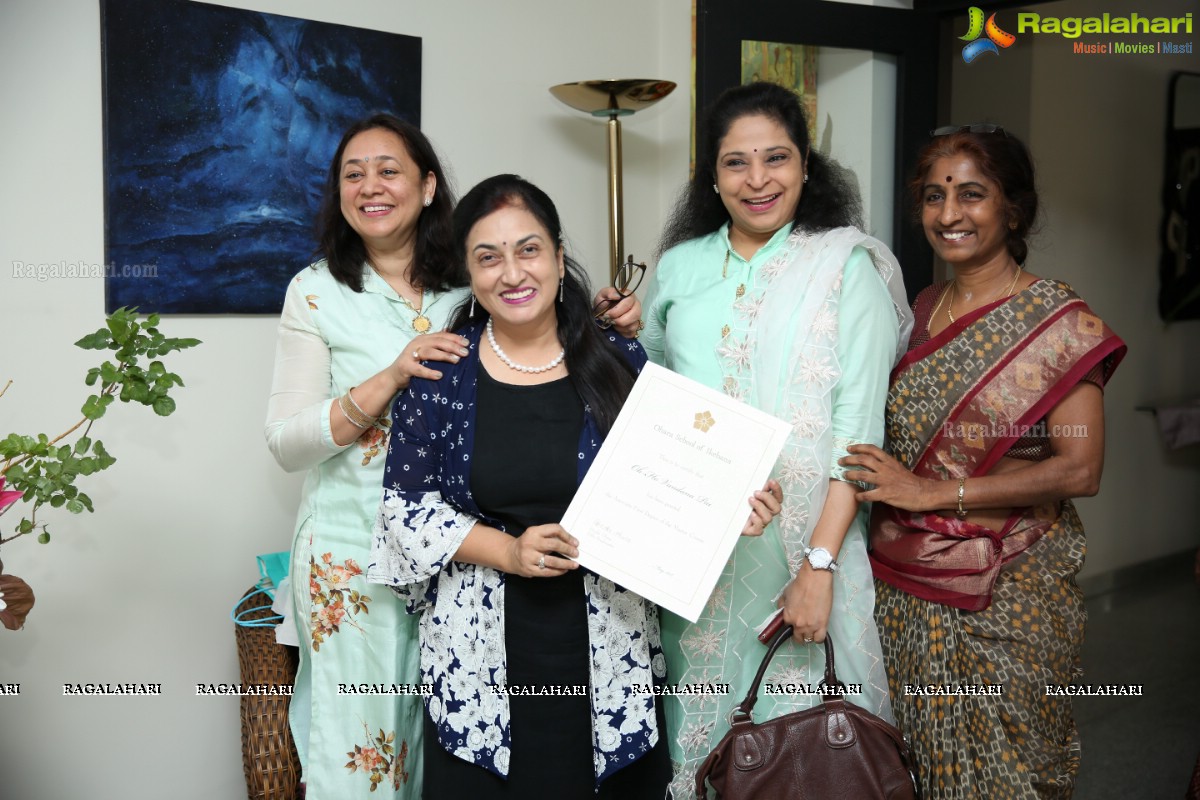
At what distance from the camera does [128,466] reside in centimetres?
242

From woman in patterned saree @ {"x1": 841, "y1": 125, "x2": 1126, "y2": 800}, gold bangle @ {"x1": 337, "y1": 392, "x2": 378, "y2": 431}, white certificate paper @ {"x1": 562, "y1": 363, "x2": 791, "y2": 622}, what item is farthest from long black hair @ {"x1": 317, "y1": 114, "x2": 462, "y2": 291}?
woman in patterned saree @ {"x1": 841, "y1": 125, "x2": 1126, "y2": 800}

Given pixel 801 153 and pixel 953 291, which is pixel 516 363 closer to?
pixel 801 153

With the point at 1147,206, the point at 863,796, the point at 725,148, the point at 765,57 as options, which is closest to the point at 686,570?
the point at 863,796

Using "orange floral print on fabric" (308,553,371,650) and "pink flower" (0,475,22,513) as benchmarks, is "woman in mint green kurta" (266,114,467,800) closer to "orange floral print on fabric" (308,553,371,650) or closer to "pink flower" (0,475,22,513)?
"orange floral print on fabric" (308,553,371,650)

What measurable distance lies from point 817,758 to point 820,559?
321 millimetres

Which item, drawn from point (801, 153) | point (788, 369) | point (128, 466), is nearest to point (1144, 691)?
point (788, 369)

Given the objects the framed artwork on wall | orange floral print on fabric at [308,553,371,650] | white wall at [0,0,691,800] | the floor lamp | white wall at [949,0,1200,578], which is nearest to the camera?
orange floral print on fabric at [308,553,371,650]

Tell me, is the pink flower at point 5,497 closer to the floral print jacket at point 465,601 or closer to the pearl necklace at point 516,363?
the floral print jacket at point 465,601

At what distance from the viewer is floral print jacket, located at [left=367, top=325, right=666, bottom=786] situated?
5.31ft

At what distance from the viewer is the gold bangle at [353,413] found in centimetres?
179

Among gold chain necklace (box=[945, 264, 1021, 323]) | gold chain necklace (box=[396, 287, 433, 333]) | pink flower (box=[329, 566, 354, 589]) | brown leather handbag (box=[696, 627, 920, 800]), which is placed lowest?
brown leather handbag (box=[696, 627, 920, 800])

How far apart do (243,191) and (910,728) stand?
1.95m

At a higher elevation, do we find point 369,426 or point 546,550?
point 369,426

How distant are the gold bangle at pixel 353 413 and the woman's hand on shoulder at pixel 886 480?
0.83m
